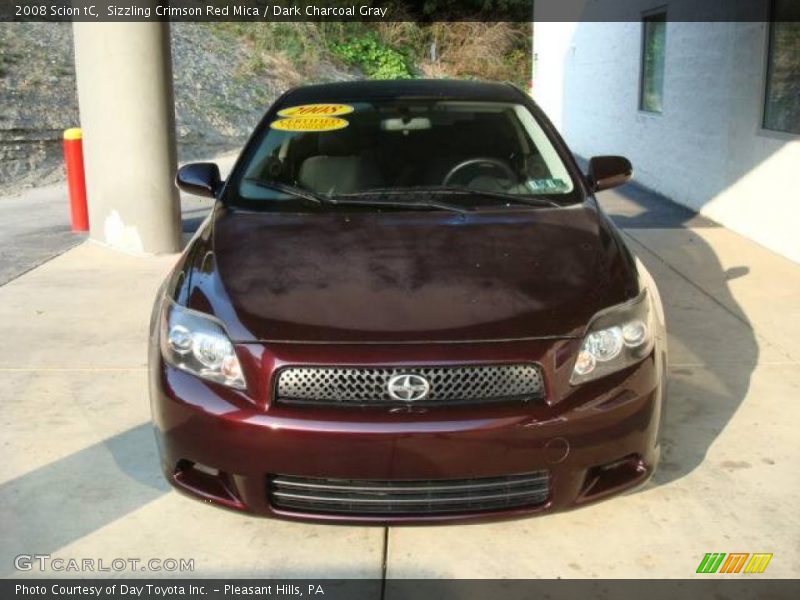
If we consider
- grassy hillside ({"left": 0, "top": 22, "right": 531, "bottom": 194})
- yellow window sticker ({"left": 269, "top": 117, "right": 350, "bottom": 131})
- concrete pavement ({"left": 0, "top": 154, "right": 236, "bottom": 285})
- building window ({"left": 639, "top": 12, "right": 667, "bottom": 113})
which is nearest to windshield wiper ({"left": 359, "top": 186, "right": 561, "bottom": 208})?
yellow window sticker ({"left": 269, "top": 117, "right": 350, "bottom": 131})

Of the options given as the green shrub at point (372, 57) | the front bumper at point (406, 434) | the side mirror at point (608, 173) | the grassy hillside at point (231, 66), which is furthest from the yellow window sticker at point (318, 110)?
the green shrub at point (372, 57)

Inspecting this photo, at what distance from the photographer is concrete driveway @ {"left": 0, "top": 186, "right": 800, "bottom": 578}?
10.7 feet

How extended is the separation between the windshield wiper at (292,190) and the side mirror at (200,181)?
34 centimetres

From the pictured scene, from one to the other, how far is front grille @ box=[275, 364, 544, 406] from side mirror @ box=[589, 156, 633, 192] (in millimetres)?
1854

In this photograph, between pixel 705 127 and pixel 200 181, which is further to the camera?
pixel 705 127

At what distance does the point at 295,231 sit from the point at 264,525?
1.17 meters

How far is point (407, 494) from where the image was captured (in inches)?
121

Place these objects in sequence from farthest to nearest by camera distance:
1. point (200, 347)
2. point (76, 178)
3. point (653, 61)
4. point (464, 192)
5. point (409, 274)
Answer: point (653, 61) → point (76, 178) → point (464, 192) → point (409, 274) → point (200, 347)

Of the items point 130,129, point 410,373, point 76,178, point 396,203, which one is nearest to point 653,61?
point 130,129

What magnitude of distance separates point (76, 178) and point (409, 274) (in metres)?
6.23

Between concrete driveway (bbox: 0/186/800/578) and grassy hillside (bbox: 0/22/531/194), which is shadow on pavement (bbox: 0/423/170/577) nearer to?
concrete driveway (bbox: 0/186/800/578)

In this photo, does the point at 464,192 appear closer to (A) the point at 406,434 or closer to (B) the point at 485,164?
(B) the point at 485,164

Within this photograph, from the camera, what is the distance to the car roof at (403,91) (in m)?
4.82

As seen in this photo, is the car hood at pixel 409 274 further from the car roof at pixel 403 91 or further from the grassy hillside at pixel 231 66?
the grassy hillside at pixel 231 66
